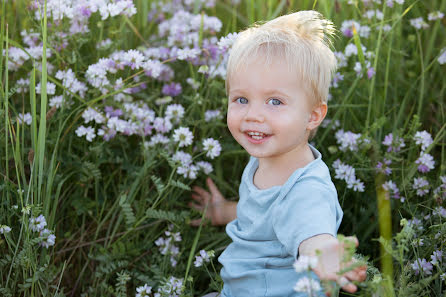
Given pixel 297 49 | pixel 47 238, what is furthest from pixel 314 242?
pixel 47 238

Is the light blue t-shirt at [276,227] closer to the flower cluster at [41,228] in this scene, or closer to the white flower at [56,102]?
the flower cluster at [41,228]

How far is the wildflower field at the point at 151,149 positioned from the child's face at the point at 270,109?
17.9 inches

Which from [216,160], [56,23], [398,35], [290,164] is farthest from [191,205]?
[398,35]

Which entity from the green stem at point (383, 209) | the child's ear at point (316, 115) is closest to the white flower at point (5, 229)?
the child's ear at point (316, 115)

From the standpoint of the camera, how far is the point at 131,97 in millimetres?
2438

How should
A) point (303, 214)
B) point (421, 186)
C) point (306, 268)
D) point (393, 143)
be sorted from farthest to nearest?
1. point (393, 143)
2. point (421, 186)
3. point (303, 214)
4. point (306, 268)

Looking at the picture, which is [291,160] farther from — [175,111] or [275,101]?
[175,111]

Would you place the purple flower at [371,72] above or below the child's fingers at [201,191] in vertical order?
above

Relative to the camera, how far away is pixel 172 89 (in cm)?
259

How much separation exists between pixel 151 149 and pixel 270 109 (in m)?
0.82

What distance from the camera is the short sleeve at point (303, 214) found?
1.54 meters

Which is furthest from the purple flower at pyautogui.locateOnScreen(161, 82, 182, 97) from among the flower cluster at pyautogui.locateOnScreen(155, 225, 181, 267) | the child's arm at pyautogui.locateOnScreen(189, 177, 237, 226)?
the flower cluster at pyautogui.locateOnScreen(155, 225, 181, 267)

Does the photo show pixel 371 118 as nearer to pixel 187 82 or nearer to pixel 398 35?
pixel 398 35

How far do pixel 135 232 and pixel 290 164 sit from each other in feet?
2.61
